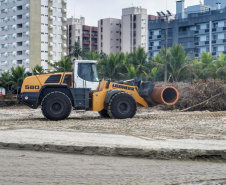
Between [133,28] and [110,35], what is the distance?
29.7 ft

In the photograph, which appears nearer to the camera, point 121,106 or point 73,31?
point 121,106

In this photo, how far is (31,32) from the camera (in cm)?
11519

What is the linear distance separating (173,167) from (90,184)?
2.29 meters

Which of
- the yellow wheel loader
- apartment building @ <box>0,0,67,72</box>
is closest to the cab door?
the yellow wheel loader

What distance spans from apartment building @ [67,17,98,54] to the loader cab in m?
132

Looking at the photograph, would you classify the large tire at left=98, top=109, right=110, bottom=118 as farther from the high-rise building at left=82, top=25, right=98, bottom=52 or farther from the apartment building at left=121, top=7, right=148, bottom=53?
the high-rise building at left=82, top=25, right=98, bottom=52

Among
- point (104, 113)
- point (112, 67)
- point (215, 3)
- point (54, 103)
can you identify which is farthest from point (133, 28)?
point (54, 103)

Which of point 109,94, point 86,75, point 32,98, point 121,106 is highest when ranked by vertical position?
point 86,75

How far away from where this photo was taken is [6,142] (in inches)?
452

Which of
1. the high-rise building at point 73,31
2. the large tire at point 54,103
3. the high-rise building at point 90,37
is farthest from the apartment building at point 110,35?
the large tire at point 54,103

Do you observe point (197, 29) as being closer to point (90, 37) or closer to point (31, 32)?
point (31, 32)

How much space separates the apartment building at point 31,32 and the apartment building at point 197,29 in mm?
24219

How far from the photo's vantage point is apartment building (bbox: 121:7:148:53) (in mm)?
146125

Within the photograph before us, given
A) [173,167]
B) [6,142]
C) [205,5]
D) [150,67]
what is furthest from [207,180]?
[205,5]
